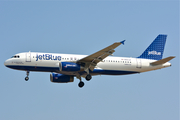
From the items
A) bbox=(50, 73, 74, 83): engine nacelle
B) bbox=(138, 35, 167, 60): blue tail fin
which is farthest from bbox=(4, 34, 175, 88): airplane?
bbox=(138, 35, 167, 60): blue tail fin

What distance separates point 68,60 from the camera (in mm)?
40750

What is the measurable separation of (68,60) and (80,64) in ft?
5.40

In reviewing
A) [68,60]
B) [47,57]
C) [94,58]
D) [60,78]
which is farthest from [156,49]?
[47,57]

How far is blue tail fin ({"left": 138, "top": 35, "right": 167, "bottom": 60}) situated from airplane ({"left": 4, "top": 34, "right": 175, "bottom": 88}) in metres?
0.82

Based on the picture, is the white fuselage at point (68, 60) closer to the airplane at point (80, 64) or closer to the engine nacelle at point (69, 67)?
the airplane at point (80, 64)

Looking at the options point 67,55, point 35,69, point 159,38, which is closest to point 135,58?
point 159,38

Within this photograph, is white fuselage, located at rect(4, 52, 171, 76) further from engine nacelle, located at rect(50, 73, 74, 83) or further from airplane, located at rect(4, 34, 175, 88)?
engine nacelle, located at rect(50, 73, 74, 83)

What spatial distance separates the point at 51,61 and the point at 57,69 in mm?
1237

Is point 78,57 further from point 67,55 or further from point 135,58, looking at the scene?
point 135,58

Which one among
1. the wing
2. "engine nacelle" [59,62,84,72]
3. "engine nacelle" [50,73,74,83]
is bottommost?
"engine nacelle" [50,73,74,83]

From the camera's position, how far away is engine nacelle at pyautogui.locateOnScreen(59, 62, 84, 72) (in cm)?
3894

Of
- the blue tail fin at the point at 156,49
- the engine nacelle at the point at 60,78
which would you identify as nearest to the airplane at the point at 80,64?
the engine nacelle at the point at 60,78

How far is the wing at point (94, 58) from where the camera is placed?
3702 cm

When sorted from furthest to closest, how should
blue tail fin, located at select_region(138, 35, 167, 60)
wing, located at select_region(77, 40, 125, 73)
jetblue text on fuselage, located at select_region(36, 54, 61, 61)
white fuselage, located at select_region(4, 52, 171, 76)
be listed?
blue tail fin, located at select_region(138, 35, 167, 60) < jetblue text on fuselage, located at select_region(36, 54, 61, 61) < white fuselage, located at select_region(4, 52, 171, 76) < wing, located at select_region(77, 40, 125, 73)
